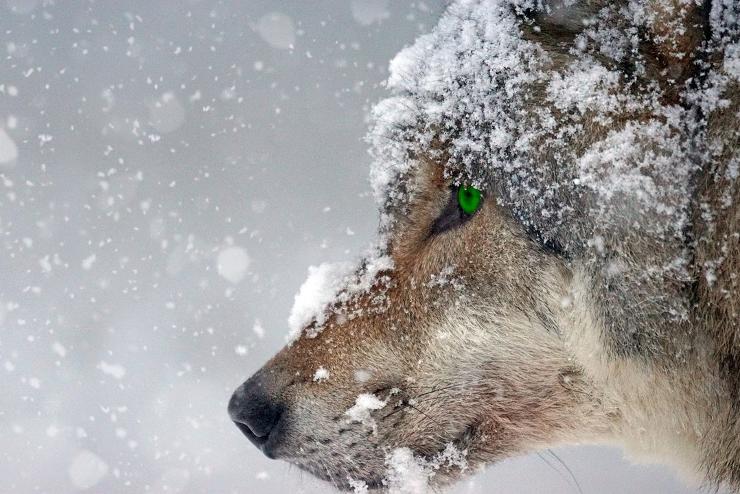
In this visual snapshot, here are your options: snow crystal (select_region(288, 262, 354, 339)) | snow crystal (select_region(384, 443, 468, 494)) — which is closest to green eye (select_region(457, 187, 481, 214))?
snow crystal (select_region(288, 262, 354, 339))

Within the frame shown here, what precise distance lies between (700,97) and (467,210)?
879mm

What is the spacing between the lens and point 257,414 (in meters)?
2.82

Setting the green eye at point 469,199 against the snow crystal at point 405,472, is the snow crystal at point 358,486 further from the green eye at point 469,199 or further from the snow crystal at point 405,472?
the green eye at point 469,199

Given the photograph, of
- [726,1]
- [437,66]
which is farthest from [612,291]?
[437,66]

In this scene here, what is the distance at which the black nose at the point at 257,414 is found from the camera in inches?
110

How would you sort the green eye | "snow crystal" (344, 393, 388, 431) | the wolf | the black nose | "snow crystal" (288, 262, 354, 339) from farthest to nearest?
"snow crystal" (288, 262, 354, 339)
the black nose
"snow crystal" (344, 393, 388, 431)
the green eye
the wolf

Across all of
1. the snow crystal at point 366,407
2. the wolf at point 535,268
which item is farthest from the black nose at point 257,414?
the snow crystal at point 366,407

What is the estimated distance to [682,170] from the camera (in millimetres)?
2150

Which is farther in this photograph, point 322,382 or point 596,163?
point 322,382

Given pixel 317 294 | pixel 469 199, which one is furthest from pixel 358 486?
pixel 469 199

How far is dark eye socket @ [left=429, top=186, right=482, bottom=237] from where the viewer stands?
2.54 meters

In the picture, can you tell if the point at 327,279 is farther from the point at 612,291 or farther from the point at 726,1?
the point at 726,1

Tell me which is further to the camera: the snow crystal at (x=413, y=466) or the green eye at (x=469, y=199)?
the snow crystal at (x=413, y=466)

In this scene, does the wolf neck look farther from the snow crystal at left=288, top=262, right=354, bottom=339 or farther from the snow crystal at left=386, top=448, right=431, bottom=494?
the snow crystal at left=288, top=262, right=354, bottom=339
